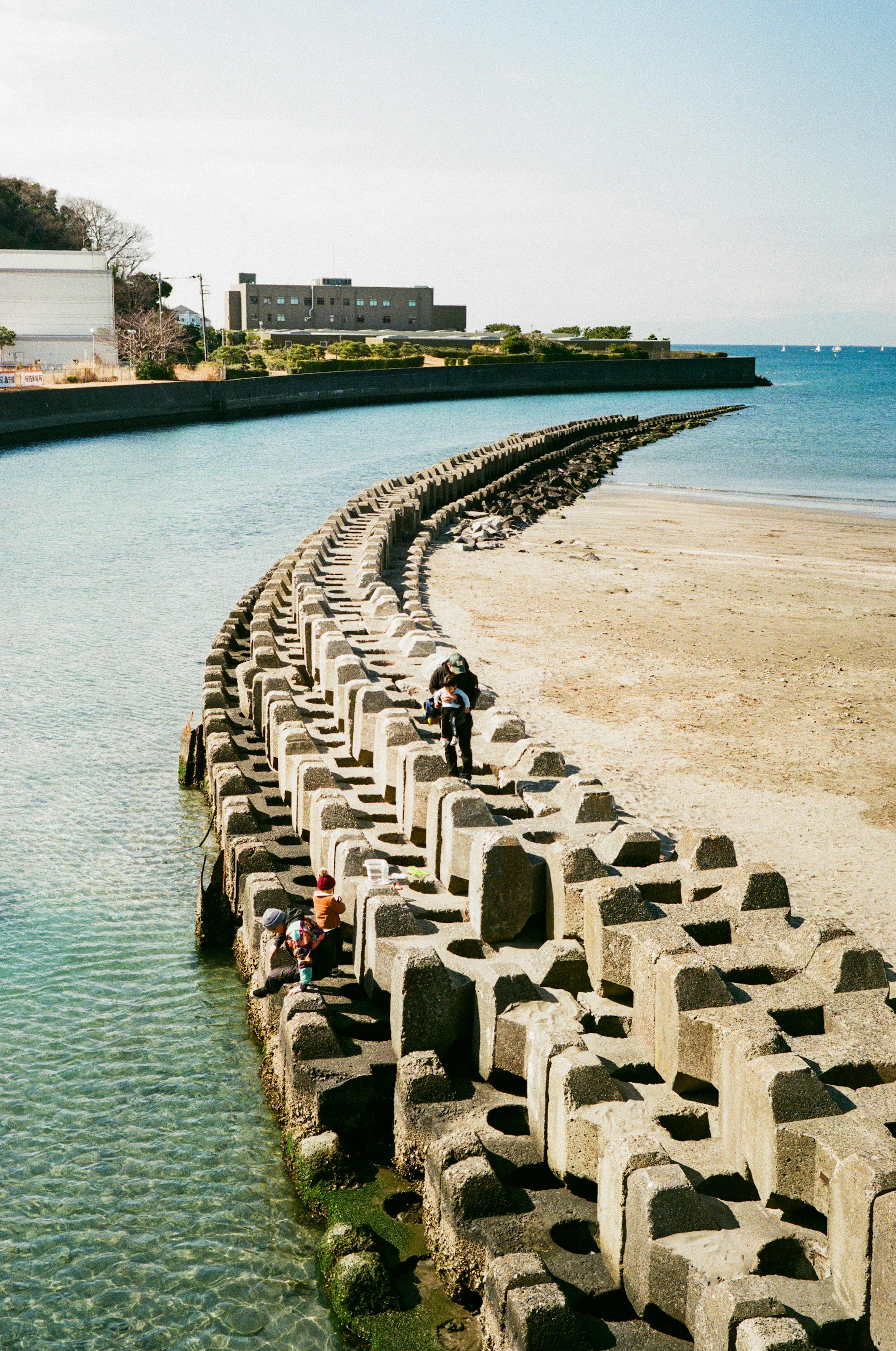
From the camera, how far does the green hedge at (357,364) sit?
3836 inches

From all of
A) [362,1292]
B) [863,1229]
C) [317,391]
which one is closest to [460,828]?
[362,1292]

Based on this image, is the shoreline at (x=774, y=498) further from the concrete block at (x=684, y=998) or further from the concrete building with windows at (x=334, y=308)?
the concrete building with windows at (x=334, y=308)

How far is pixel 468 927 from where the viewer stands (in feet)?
29.6

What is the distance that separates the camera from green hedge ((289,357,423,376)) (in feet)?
320

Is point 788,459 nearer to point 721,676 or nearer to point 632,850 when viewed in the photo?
point 721,676

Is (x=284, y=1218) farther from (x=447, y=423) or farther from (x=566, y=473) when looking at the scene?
(x=447, y=423)

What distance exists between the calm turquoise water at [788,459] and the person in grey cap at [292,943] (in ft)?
128

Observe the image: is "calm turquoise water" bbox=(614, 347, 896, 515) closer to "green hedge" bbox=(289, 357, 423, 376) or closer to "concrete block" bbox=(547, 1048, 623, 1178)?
"green hedge" bbox=(289, 357, 423, 376)

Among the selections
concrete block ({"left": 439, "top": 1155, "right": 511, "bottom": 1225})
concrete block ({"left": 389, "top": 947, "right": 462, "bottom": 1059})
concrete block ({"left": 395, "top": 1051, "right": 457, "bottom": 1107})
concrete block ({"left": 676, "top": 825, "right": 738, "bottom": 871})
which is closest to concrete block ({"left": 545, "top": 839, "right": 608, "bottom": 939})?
concrete block ({"left": 676, "top": 825, "right": 738, "bottom": 871})

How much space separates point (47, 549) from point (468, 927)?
27.5 meters

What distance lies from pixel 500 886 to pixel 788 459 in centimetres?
5976

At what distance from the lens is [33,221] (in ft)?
333

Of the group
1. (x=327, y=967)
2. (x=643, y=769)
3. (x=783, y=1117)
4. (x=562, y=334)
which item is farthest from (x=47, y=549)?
(x=562, y=334)

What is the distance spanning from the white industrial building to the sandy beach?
191 feet
